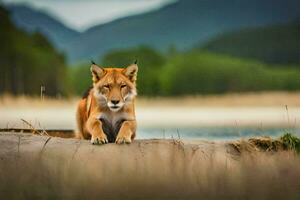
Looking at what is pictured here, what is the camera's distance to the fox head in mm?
8212

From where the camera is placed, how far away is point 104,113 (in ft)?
27.8

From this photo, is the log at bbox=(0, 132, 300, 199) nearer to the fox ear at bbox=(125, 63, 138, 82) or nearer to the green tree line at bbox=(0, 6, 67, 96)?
the fox ear at bbox=(125, 63, 138, 82)

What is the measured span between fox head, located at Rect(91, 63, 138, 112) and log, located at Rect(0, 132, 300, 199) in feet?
1.61

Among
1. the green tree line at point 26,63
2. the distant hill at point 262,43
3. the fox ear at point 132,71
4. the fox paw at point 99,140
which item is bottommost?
the fox paw at point 99,140

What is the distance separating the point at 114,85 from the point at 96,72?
0.90 feet

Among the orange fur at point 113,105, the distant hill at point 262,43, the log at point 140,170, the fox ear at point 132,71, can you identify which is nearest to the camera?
the log at point 140,170

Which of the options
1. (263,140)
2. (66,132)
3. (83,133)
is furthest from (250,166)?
(66,132)

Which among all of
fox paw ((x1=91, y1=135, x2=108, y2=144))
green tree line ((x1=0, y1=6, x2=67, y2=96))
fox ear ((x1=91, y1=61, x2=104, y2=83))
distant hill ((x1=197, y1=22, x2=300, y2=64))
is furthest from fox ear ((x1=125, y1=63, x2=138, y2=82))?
distant hill ((x1=197, y1=22, x2=300, y2=64))

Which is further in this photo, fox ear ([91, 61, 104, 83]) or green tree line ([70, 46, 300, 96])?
green tree line ([70, 46, 300, 96])

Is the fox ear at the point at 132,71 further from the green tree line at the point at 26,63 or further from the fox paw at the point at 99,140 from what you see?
the green tree line at the point at 26,63

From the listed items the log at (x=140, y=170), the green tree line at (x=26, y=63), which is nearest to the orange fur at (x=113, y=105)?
the log at (x=140, y=170)

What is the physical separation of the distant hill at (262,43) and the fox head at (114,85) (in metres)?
46.0

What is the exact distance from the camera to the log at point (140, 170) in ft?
26.1

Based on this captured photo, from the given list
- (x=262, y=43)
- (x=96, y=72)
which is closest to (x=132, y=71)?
(x=96, y=72)
